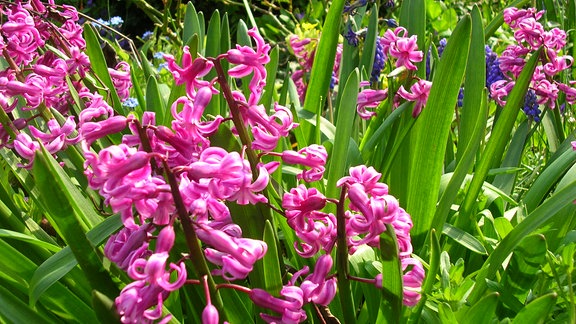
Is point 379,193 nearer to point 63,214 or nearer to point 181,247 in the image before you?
point 181,247

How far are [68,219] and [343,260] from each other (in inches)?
20.4

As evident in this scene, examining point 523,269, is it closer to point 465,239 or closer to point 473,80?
point 465,239

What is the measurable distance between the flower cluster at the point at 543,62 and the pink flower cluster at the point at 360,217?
108 cm

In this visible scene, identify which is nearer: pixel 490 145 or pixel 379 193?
pixel 379 193

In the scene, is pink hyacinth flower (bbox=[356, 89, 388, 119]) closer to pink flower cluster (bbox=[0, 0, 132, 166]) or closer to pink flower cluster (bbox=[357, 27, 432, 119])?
pink flower cluster (bbox=[357, 27, 432, 119])

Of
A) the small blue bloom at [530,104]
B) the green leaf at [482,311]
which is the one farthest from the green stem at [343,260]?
the small blue bloom at [530,104]

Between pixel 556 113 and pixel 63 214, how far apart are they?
1.91m

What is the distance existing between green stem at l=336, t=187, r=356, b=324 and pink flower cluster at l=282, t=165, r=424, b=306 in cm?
2

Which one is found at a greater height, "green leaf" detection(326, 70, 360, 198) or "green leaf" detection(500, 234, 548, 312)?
"green leaf" detection(326, 70, 360, 198)

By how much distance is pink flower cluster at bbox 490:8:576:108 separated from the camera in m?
2.32

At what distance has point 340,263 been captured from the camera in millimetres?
1421

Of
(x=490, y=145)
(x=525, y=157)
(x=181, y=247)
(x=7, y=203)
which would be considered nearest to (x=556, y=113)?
(x=525, y=157)

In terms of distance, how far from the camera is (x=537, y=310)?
1404 mm

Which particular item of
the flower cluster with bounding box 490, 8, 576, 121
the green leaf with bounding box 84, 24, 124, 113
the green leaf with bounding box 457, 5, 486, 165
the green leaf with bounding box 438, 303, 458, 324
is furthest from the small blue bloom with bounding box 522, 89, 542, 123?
the green leaf with bounding box 84, 24, 124, 113
